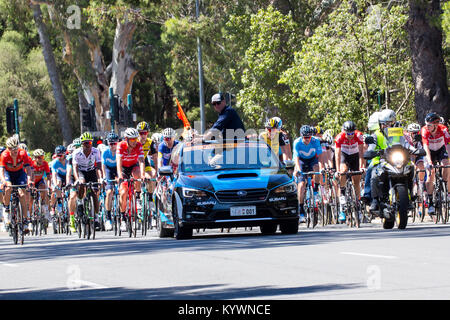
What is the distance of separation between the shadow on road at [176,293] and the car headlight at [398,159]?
313 inches

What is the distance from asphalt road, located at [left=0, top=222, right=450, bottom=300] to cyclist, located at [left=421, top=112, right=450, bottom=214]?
2.76 meters

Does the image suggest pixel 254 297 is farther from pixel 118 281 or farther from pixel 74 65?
pixel 74 65

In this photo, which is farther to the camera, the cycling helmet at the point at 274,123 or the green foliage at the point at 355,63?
the green foliage at the point at 355,63

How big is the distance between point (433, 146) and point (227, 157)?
474 centimetres

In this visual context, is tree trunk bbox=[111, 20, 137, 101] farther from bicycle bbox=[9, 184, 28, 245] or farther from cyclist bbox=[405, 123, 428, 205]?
bicycle bbox=[9, 184, 28, 245]

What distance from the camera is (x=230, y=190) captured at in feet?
54.9

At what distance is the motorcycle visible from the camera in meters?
17.6

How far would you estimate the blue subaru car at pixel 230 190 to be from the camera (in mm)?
16719

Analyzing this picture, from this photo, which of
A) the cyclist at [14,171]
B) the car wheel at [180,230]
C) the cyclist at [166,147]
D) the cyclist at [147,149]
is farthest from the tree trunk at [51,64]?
the car wheel at [180,230]

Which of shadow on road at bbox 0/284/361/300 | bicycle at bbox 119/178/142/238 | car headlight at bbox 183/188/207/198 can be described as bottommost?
shadow on road at bbox 0/284/361/300

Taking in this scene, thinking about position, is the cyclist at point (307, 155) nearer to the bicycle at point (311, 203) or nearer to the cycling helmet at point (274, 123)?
the bicycle at point (311, 203)

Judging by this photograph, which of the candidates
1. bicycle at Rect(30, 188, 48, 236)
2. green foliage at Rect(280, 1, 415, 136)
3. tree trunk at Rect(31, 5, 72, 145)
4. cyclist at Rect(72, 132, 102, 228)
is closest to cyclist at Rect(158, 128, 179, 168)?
cyclist at Rect(72, 132, 102, 228)

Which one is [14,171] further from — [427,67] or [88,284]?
[427,67]

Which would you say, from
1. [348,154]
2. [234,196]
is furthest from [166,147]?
[234,196]
